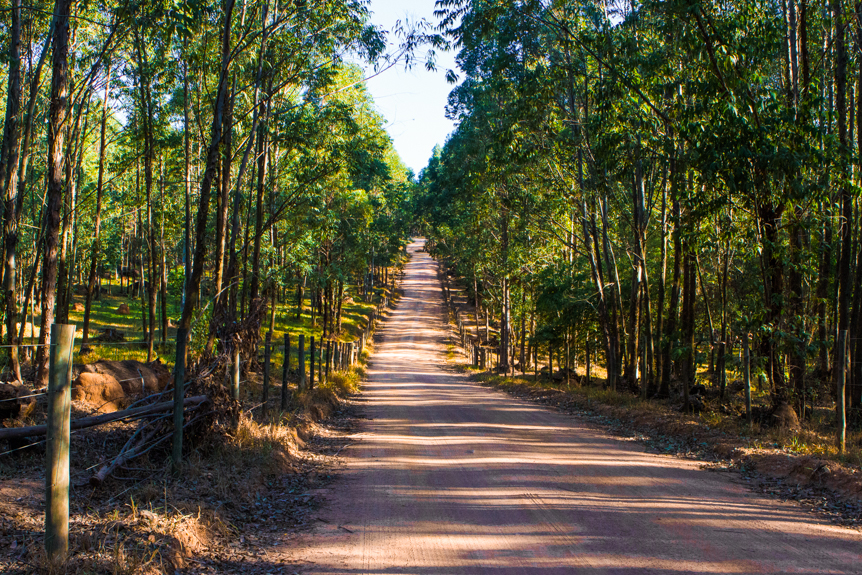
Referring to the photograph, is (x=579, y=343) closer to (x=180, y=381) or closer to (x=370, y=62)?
(x=370, y=62)

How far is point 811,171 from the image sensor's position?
11.4m

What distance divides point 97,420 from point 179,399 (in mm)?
1329

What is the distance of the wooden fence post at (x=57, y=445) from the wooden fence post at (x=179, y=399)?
109 inches

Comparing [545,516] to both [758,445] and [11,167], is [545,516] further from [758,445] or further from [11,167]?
[11,167]

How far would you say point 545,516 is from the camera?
626cm

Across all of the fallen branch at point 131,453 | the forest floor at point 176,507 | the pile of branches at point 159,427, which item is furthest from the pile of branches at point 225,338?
Result: the forest floor at point 176,507

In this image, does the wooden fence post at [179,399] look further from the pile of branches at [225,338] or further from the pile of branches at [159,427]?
the pile of branches at [225,338]

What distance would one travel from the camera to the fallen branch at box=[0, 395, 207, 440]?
568cm

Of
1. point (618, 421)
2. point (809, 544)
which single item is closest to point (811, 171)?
point (618, 421)

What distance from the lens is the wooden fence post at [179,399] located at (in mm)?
7090

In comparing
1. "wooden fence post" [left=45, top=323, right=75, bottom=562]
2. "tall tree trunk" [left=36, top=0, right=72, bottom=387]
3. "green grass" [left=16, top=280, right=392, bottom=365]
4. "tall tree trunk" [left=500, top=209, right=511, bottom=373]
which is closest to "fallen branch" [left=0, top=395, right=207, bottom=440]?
"wooden fence post" [left=45, top=323, right=75, bottom=562]

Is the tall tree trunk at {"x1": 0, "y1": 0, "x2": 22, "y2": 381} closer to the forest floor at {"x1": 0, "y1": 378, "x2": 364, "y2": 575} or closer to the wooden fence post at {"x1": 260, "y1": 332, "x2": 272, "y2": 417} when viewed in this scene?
the wooden fence post at {"x1": 260, "y1": 332, "x2": 272, "y2": 417}

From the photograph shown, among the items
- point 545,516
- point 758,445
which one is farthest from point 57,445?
point 758,445

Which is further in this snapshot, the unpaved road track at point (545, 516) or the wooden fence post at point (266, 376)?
the wooden fence post at point (266, 376)
